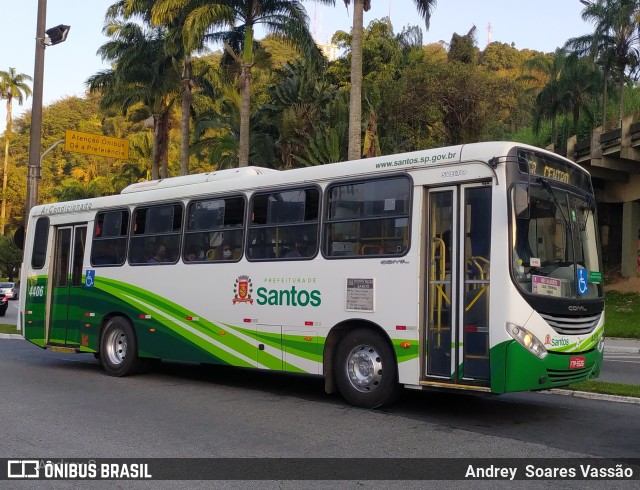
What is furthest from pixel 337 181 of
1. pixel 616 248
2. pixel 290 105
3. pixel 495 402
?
pixel 616 248

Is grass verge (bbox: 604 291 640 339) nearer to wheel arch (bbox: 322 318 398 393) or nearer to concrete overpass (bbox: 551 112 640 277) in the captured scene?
concrete overpass (bbox: 551 112 640 277)

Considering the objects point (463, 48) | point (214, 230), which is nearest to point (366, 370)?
point (214, 230)

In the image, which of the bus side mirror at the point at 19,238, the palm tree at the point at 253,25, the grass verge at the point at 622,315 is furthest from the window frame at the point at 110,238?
the grass verge at the point at 622,315

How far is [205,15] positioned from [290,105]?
11.0m

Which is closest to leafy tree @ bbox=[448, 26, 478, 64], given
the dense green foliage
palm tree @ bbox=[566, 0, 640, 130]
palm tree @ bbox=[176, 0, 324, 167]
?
palm tree @ bbox=[566, 0, 640, 130]

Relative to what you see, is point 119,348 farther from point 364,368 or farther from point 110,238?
point 364,368

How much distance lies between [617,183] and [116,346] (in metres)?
31.6

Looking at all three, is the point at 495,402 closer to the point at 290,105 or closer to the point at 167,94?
the point at 290,105

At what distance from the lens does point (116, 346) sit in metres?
13.2

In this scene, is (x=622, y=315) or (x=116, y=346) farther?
(x=622, y=315)

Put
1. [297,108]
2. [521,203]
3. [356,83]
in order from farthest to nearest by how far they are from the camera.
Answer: [297,108]
[356,83]
[521,203]

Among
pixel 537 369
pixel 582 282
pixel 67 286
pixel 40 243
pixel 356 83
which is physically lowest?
pixel 537 369

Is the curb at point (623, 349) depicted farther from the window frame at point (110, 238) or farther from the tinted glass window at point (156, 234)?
the window frame at point (110, 238)

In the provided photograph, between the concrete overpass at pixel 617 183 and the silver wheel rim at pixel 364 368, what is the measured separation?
A: 26.4 metres
